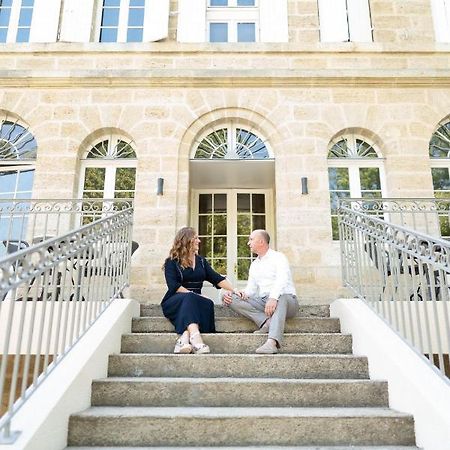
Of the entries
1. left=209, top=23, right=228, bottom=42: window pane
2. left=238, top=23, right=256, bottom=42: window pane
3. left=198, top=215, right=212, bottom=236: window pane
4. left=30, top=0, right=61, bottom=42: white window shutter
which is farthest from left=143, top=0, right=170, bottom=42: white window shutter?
left=198, top=215, right=212, bottom=236: window pane

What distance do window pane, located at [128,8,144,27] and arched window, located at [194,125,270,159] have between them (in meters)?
2.78

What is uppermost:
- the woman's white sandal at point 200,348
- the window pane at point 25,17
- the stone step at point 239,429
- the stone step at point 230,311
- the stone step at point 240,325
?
the window pane at point 25,17

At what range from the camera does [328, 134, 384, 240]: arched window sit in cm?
689

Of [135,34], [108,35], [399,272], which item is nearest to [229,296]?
[399,272]

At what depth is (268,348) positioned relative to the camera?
3.62 meters

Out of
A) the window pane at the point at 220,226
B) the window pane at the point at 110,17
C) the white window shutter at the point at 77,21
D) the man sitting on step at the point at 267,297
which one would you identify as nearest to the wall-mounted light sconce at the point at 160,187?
the window pane at the point at 220,226

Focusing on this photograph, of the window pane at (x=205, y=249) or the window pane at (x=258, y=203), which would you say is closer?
the window pane at (x=205, y=249)

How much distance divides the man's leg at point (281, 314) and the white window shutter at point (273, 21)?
5.38 metres

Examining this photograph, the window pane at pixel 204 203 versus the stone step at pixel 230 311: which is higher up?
the window pane at pixel 204 203

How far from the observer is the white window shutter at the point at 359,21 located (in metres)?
7.66

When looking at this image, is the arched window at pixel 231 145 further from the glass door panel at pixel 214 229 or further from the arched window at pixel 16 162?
the arched window at pixel 16 162

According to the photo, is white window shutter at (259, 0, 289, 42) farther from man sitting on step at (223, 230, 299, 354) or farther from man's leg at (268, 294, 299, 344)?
man's leg at (268, 294, 299, 344)

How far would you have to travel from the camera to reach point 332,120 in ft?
23.0

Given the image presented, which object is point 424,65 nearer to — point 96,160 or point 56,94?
point 96,160
